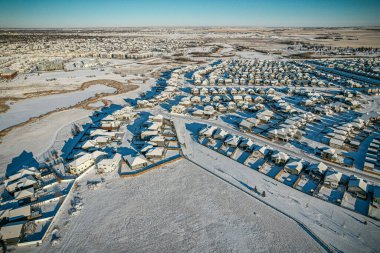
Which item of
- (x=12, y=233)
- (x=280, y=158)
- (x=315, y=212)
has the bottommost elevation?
(x=315, y=212)

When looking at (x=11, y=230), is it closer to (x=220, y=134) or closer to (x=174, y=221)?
(x=174, y=221)

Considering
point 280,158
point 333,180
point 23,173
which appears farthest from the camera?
point 280,158

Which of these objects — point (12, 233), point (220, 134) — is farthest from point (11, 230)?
point (220, 134)

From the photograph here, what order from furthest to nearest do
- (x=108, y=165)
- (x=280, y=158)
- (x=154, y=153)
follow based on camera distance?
(x=154, y=153) → (x=280, y=158) → (x=108, y=165)

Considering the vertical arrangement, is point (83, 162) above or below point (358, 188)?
above

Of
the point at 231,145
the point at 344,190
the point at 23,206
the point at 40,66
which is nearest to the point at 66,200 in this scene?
the point at 23,206

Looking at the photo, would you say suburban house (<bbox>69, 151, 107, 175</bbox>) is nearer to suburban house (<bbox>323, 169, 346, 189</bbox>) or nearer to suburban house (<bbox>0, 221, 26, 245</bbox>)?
suburban house (<bbox>0, 221, 26, 245</bbox>)

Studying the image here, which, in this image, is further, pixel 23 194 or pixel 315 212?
pixel 23 194
